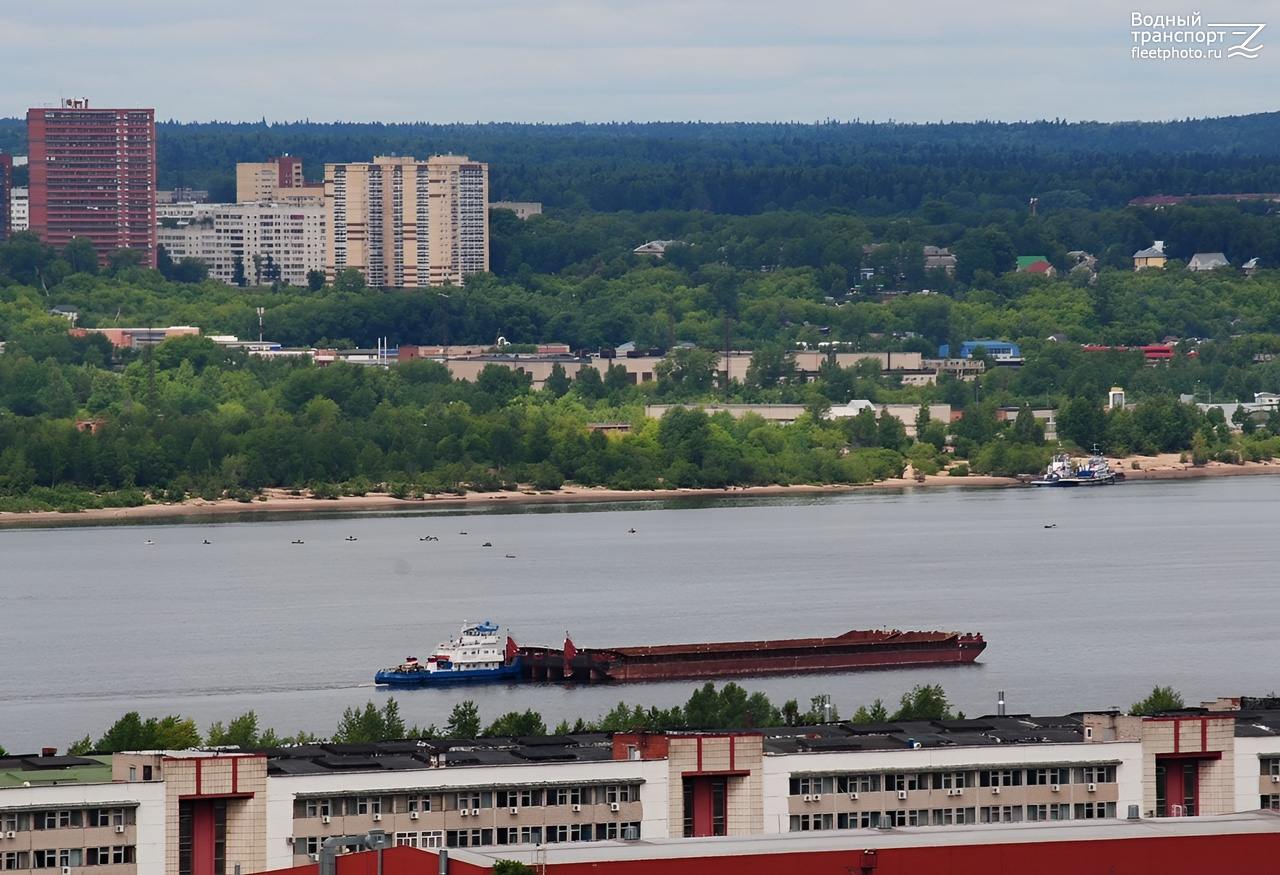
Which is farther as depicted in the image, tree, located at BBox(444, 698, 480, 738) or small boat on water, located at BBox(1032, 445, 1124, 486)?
small boat on water, located at BBox(1032, 445, 1124, 486)

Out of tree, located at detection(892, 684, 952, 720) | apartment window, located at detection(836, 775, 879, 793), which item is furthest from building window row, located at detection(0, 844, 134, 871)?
tree, located at detection(892, 684, 952, 720)

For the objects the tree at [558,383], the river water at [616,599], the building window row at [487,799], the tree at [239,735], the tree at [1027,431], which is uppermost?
the building window row at [487,799]

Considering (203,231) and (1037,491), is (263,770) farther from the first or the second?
(203,231)

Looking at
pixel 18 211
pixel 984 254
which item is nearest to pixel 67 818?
pixel 984 254

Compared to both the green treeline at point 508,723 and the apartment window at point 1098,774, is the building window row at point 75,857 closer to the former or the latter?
the green treeline at point 508,723

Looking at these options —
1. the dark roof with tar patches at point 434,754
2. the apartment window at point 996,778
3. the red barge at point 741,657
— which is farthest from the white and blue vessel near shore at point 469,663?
the apartment window at point 996,778

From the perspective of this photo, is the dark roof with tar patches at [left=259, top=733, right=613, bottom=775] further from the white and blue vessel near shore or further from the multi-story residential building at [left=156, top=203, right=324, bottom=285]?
the multi-story residential building at [left=156, top=203, right=324, bottom=285]
